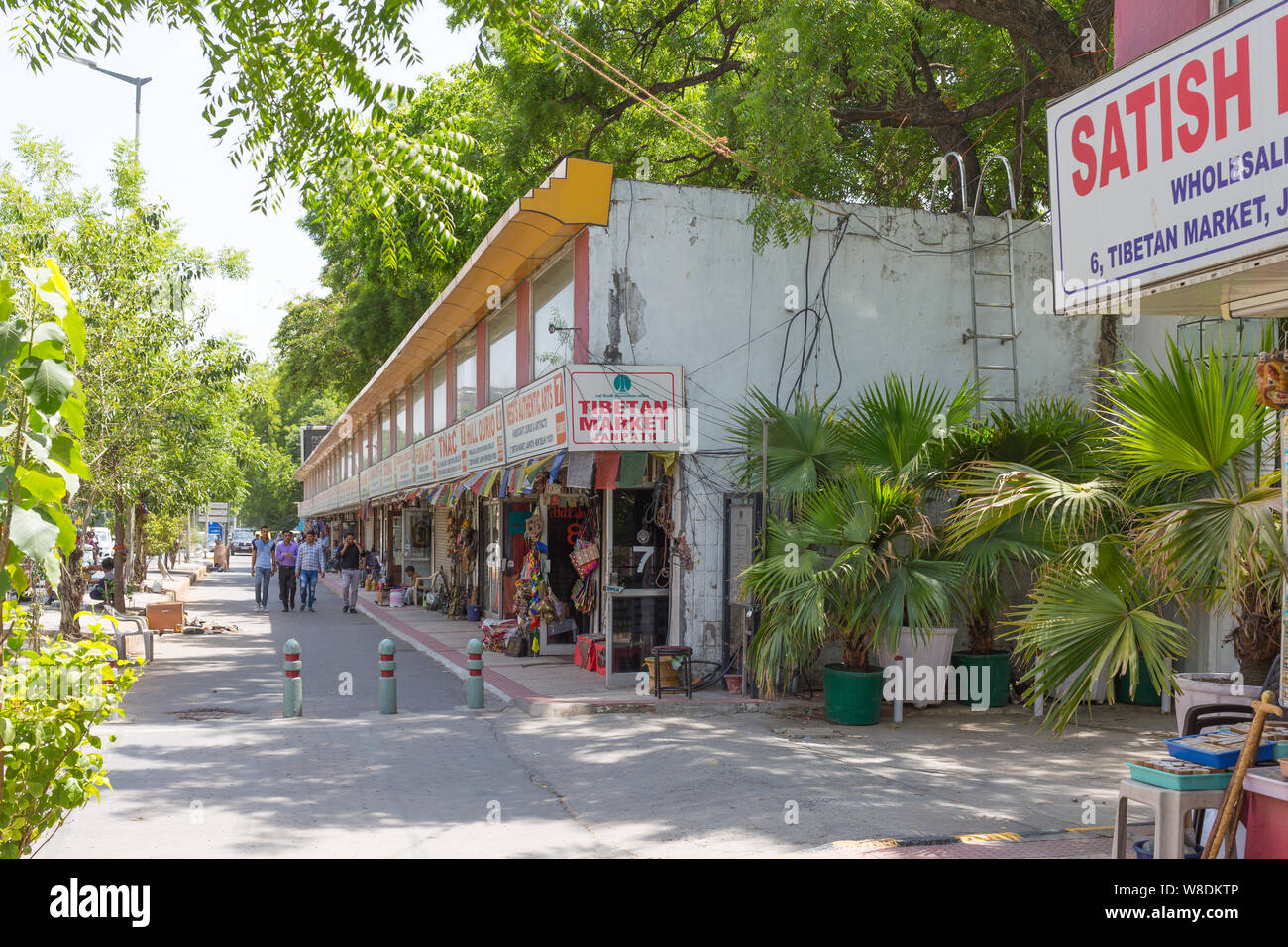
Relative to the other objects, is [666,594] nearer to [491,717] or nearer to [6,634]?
[491,717]

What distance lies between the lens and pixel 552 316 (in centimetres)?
1559

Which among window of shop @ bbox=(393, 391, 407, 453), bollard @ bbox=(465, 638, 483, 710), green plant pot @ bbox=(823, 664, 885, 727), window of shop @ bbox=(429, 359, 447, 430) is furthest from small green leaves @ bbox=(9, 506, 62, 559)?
window of shop @ bbox=(393, 391, 407, 453)

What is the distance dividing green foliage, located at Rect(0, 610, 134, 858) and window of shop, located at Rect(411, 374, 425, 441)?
75.4ft

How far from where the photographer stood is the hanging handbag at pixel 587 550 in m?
15.1

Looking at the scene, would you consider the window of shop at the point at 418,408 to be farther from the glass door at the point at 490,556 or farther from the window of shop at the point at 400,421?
the glass door at the point at 490,556

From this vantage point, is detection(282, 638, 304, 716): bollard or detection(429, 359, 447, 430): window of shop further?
detection(429, 359, 447, 430): window of shop

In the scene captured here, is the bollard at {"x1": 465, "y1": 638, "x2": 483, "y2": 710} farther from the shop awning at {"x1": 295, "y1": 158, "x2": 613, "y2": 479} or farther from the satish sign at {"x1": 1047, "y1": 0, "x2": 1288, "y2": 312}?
the satish sign at {"x1": 1047, "y1": 0, "x2": 1288, "y2": 312}

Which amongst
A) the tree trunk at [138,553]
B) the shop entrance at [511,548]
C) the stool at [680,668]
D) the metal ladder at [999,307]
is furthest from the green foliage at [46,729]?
the tree trunk at [138,553]

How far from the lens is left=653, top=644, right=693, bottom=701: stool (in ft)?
41.2

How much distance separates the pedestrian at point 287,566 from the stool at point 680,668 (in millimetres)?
16267

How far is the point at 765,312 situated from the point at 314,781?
8.20m

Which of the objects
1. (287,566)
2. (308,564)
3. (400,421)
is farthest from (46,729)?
(400,421)

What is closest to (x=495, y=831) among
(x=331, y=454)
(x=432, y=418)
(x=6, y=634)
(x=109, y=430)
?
(x=6, y=634)

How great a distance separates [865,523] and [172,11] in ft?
25.1
